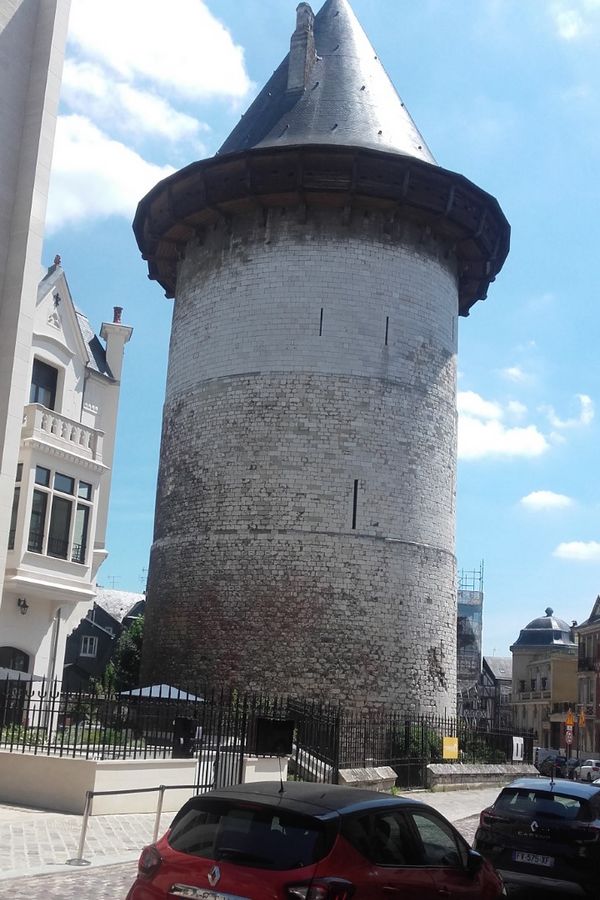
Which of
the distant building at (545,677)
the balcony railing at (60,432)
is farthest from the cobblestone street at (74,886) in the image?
the distant building at (545,677)

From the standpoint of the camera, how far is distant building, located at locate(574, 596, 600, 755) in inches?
2510

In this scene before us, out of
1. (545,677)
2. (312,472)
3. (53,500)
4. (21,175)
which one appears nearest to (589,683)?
(545,677)

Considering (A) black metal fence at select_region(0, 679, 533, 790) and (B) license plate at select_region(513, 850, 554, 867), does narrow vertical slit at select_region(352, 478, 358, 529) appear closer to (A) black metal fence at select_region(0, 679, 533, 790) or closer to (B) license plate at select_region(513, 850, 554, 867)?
(A) black metal fence at select_region(0, 679, 533, 790)

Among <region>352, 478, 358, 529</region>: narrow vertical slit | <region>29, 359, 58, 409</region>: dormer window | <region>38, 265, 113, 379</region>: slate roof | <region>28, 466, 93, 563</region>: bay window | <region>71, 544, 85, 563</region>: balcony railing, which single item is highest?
<region>38, 265, 113, 379</region>: slate roof

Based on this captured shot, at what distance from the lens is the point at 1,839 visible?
977 centimetres

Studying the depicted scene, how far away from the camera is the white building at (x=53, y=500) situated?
18.2m

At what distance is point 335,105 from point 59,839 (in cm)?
2248

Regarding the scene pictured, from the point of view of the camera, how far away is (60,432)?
762 inches

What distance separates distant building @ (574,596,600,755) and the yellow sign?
1701 inches

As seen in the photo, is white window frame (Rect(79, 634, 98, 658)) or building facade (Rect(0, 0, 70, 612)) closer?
building facade (Rect(0, 0, 70, 612))

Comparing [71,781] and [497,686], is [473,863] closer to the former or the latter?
[71,781]

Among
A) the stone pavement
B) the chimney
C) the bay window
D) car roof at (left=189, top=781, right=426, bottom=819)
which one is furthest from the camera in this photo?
the chimney

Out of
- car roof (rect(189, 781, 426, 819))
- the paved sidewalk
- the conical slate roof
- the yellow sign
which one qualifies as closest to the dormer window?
the conical slate roof

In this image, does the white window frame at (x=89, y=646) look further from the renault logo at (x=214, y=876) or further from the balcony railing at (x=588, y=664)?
the renault logo at (x=214, y=876)
